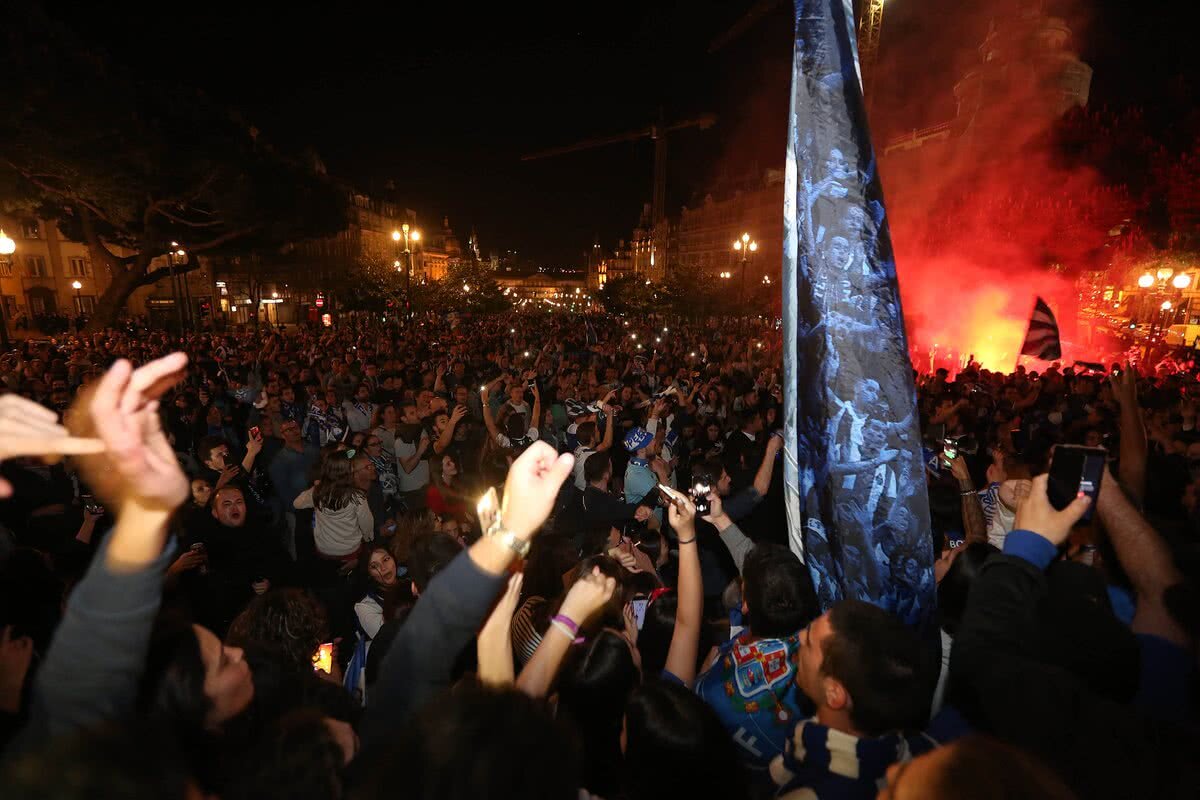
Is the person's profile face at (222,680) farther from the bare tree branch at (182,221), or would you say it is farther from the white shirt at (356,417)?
the bare tree branch at (182,221)

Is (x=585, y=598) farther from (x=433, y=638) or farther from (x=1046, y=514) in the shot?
(x=1046, y=514)

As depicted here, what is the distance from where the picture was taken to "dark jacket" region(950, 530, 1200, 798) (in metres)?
1.51

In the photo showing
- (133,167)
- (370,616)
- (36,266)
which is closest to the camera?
(370,616)

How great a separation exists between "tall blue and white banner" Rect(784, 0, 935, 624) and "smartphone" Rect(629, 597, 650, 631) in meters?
1.17

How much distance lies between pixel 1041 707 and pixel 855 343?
1.56m

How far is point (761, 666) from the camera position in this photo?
2.44 meters

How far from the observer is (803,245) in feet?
9.38

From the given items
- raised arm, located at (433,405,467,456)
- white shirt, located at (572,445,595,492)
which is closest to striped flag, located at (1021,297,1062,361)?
white shirt, located at (572,445,595,492)

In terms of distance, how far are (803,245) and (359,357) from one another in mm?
15066

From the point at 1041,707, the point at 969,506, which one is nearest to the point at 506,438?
the point at 969,506

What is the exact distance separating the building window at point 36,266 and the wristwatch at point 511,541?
60.5 meters

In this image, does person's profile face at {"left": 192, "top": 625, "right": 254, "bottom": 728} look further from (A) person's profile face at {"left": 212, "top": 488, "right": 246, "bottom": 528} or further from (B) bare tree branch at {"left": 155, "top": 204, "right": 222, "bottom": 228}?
(B) bare tree branch at {"left": 155, "top": 204, "right": 222, "bottom": 228}

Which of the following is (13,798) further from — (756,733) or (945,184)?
(945,184)

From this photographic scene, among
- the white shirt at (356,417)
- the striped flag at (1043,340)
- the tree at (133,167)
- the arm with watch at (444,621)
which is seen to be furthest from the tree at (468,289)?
the arm with watch at (444,621)
